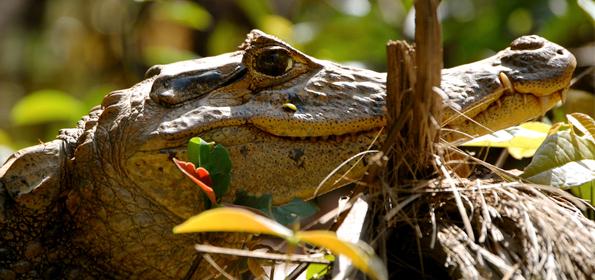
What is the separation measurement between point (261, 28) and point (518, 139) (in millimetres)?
3107

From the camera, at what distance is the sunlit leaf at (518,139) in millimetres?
2303

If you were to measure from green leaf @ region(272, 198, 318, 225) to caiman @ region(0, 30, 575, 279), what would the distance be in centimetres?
29

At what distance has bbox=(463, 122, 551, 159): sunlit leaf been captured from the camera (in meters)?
2.30

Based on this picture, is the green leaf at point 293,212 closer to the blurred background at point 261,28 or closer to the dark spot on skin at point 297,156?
the dark spot on skin at point 297,156

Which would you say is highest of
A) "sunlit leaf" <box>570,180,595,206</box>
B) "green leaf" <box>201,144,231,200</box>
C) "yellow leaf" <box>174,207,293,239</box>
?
"yellow leaf" <box>174,207,293,239</box>

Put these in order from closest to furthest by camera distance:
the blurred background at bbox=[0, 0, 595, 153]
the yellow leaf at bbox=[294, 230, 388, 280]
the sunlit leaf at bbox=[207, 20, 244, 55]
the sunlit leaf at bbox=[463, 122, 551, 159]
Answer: the yellow leaf at bbox=[294, 230, 388, 280] → the sunlit leaf at bbox=[463, 122, 551, 159] → the blurred background at bbox=[0, 0, 595, 153] → the sunlit leaf at bbox=[207, 20, 244, 55]

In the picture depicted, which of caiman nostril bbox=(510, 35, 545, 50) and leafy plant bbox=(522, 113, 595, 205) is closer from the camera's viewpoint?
leafy plant bbox=(522, 113, 595, 205)

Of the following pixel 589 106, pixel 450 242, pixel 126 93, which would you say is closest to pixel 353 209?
pixel 450 242

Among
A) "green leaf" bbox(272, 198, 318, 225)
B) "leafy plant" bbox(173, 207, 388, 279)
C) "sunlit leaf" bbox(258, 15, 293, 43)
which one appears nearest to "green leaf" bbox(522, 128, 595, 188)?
"green leaf" bbox(272, 198, 318, 225)

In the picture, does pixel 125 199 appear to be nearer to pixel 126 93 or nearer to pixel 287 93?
pixel 126 93

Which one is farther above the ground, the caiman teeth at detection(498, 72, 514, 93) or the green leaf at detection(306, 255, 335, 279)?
the caiman teeth at detection(498, 72, 514, 93)

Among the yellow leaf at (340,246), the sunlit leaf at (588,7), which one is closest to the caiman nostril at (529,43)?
the sunlit leaf at (588,7)

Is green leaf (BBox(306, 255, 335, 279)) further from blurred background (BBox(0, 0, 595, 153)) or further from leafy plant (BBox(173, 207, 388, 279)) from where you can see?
blurred background (BBox(0, 0, 595, 153))

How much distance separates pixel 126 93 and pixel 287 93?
1.50 ft
